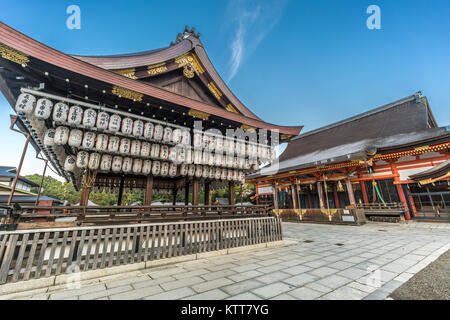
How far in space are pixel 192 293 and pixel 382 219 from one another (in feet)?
48.6

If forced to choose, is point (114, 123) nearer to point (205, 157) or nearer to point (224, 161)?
point (205, 157)

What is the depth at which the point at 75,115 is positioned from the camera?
14.3 feet

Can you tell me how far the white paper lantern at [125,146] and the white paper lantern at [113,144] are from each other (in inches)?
3.8

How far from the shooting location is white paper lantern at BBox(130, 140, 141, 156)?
5141 millimetres

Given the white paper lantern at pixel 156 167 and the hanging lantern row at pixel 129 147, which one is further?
the white paper lantern at pixel 156 167

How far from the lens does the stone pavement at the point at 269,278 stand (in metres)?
2.84

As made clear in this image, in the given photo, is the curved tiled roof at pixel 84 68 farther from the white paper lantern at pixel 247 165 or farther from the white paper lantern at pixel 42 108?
the white paper lantern at pixel 247 165

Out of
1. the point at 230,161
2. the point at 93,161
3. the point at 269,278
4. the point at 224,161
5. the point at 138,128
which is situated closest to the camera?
the point at 269,278

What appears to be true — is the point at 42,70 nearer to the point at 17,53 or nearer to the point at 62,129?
the point at 17,53

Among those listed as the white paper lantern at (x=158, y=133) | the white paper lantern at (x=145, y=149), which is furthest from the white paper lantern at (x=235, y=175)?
the white paper lantern at (x=145, y=149)

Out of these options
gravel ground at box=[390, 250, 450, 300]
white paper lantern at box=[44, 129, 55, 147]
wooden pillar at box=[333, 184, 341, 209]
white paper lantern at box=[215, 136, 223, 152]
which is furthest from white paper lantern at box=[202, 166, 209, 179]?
wooden pillar at box=[333, 184, 341, 209]

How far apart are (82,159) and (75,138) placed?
1.92 feet

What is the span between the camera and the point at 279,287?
3057mm

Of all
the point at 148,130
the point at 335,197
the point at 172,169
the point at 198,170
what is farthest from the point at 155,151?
the point at 335,197
